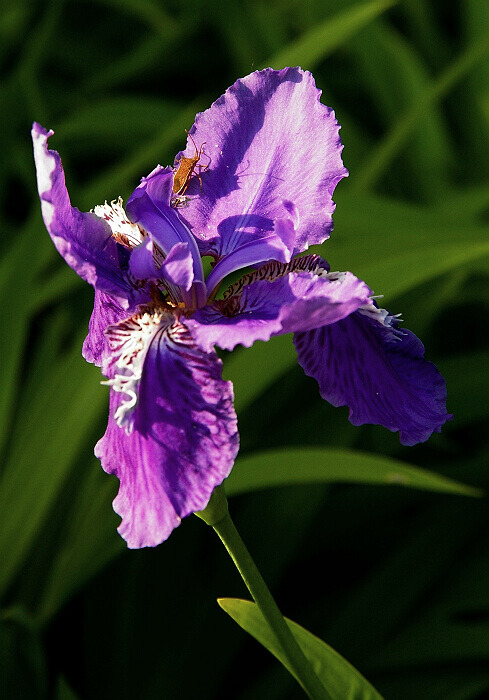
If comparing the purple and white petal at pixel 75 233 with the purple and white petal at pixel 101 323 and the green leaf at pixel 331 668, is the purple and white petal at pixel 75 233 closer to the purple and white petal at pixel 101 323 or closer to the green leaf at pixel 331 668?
the purple and white petal at pixel 101 323

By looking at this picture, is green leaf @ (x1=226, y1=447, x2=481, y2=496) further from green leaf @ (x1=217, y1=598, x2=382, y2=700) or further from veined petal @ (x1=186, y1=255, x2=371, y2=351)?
veined petal @ (x1=186, y1=255, x2=371, y2=351)

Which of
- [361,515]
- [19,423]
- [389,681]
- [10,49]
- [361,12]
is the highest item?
[10,49]

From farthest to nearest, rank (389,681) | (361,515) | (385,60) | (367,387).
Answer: (385,60) < (361,515) < (389,681) < (367,387)

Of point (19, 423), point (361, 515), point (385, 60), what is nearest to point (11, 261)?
point (19, 423)

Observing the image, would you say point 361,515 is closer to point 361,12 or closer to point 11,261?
point 11,261

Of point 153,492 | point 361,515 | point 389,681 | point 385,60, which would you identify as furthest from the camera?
point 385,60

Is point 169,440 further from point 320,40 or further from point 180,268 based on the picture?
point 320,40
